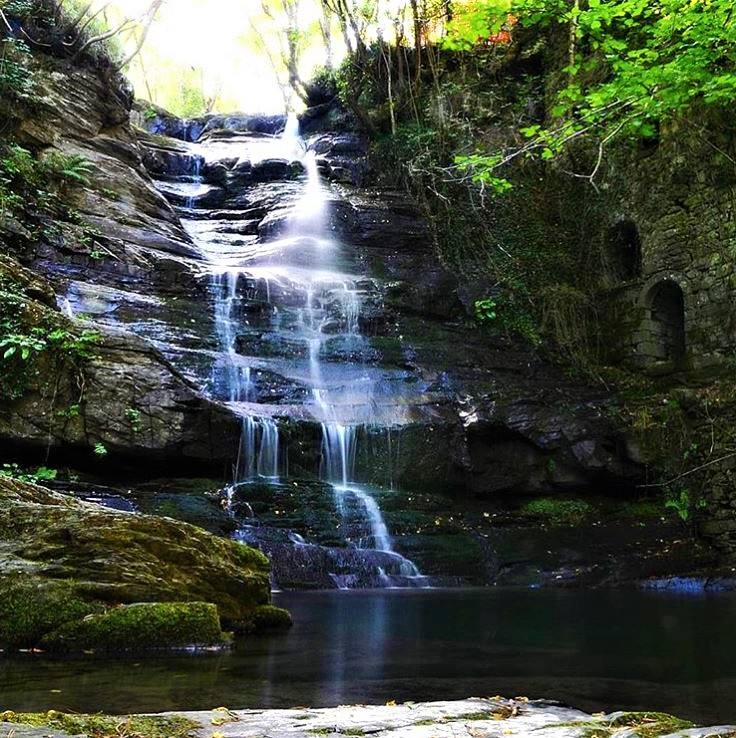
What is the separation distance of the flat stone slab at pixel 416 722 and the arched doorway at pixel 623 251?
12.9 meters

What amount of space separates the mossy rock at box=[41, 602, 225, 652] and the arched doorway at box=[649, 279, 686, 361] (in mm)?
10988

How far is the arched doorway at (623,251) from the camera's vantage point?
14.3m

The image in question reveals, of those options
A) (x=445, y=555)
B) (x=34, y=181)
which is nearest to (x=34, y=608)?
(x=445, y=555)

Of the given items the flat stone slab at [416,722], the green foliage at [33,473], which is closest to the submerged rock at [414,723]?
the flat stone slab at [416,722]

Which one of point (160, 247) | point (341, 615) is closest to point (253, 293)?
point (160, 247)

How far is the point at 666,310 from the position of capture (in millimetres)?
13344

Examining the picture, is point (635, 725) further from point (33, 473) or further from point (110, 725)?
point (33, 473)

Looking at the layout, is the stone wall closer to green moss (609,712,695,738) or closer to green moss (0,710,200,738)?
green moss (609,712,695,738)

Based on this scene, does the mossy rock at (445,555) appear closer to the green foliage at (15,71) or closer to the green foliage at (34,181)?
the green foliage at (34,181)

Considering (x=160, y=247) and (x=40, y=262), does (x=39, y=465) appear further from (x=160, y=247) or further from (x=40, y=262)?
(x=160, y=247)

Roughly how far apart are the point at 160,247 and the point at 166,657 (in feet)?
37.6

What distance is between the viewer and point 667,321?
1334 cm

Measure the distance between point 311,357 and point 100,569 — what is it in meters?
8.52

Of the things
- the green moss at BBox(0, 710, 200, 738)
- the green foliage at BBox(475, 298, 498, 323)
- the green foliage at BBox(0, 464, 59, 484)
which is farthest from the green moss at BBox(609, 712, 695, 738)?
the green foliage at BBox(475, 298, 498, 323)
